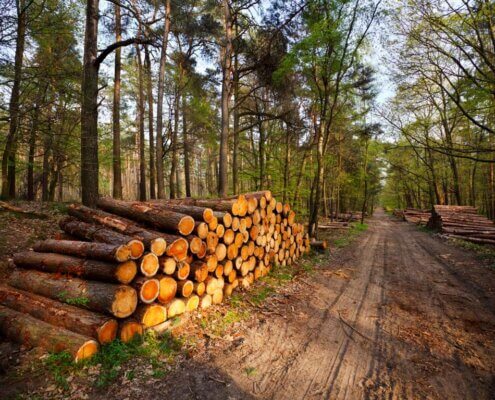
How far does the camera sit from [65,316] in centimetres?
342

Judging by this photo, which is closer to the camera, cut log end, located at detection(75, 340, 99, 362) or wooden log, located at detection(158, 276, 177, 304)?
cut log end, located at detection(75, 340, 99, 362)

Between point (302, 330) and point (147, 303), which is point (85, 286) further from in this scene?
point (302, 330)

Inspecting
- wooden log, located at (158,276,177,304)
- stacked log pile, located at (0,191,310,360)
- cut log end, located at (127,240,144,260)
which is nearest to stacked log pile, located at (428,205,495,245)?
stacked log pile, located at (0,191,310,360)

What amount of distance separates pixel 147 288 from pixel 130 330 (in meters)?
0.57

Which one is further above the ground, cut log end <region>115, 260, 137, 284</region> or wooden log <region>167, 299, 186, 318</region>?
cut log end <region>115, 260, 137, 284</region>

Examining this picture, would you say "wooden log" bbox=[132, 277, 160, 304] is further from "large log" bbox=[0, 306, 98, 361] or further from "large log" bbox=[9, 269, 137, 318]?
"large log" bbox=[0, 306, 98, 361]

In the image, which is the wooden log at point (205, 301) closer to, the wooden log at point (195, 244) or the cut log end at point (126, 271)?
the wooden log at point (195, 244)

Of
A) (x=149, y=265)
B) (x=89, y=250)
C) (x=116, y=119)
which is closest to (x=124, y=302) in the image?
(x=149, y=265)

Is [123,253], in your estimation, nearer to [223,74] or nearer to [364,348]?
[364,348]

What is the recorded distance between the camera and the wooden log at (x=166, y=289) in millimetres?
3975

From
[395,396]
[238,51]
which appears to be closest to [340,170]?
[238,51]

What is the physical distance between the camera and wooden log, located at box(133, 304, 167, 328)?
3.65 m

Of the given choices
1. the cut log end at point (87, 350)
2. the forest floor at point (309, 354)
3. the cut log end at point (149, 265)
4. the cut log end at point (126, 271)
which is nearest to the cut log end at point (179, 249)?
the cut log end at point (149, 265)

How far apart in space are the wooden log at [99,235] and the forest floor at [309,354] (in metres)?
1.33
